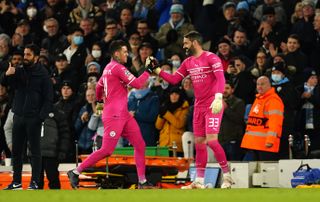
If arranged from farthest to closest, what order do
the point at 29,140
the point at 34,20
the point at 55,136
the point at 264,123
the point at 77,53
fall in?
the point at 34,20, the point at 77,53, the point at 264,123, the point at 55,136, the point at 29,140

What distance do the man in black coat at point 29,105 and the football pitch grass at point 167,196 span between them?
2751 mm

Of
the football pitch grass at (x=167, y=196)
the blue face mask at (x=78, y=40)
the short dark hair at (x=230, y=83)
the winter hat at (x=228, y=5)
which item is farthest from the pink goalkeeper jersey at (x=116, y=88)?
the blue face mask at (x=78, y=40)

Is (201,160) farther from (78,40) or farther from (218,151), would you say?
(78,40)

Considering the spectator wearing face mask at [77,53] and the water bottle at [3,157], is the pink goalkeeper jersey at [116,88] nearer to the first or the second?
the water bottle at [3,157]

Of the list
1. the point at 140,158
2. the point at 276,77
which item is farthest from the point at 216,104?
the point at 276,77

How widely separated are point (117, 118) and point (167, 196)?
362 cm

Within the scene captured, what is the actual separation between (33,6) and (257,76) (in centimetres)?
812

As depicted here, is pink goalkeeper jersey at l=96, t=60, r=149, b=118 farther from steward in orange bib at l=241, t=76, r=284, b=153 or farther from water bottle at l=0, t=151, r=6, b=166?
water bottle at l=0, t=151, r=6, b=166

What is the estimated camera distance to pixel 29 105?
15766 mm

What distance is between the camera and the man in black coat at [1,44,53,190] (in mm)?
15703

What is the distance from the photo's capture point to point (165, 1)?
23.8m

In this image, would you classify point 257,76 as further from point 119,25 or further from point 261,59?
point 119,25

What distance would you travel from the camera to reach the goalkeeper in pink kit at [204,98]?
15.1 metres

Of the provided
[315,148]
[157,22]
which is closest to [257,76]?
[315,148]
